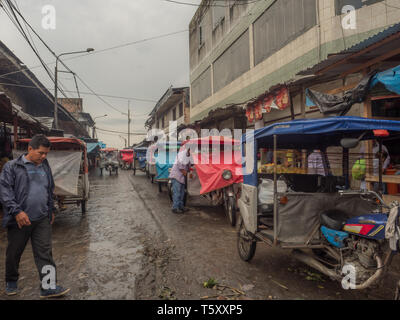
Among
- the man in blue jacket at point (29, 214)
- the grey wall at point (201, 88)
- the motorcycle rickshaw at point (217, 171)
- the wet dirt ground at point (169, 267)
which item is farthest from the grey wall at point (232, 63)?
the man in blue jacket at point (29, 214)

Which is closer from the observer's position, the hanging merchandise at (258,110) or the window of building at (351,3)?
the window of building at (351,3)

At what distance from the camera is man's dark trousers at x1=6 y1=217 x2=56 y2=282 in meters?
3.36

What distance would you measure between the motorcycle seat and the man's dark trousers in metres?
3.56

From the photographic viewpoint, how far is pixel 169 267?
171 inches

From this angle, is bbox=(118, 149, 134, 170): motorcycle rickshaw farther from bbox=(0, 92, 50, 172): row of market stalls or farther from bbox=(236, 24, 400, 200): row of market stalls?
bbox=(236, 24, 400, 200): row of market stalls

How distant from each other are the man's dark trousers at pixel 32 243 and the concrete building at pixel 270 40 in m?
6.97

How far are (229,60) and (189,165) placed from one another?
1089 centimetres

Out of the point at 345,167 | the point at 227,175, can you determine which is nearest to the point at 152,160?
the point at 227,175

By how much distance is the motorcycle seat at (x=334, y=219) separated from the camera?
3225 millimetres

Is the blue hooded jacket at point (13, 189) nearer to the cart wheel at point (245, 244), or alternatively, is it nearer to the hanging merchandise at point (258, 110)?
the cart wheel at point (245, 244)

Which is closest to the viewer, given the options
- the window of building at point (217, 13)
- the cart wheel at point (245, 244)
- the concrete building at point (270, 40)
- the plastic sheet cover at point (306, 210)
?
the plastic sheet cover at point (306, 210)

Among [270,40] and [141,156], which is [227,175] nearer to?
[270,40]

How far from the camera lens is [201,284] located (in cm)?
376

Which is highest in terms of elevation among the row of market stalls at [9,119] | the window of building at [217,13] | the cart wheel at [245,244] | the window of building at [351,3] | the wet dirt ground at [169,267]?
the window of building at [217,13]
